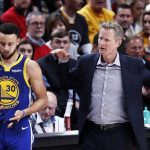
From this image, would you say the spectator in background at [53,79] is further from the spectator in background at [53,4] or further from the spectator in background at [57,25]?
the spectator in background at [53,4]

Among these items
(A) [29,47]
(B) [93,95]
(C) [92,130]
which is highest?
(A) [29,47]

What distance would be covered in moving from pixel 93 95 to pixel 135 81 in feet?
1.30

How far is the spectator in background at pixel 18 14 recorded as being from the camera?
8.20m

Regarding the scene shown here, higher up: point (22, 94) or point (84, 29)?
point (84, 29)

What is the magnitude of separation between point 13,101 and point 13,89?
0.33 feet

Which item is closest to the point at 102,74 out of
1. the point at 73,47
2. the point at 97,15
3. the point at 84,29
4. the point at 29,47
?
the point at 29,47

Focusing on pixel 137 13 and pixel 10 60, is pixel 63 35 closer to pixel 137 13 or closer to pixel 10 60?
pixel 10 60

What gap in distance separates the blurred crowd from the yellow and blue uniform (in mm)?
1028

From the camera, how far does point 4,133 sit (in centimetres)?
468

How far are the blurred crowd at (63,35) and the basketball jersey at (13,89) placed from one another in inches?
42.2

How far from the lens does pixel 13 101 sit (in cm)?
470

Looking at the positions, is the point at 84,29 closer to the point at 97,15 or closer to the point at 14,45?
the point at 97,15

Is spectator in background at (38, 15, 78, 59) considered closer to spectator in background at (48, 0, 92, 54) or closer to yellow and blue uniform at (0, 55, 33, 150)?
spectator in background at (48, 0, 92, 54)

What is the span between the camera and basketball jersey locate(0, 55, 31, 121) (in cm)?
469
